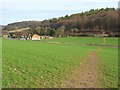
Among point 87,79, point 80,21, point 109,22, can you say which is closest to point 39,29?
point 80,21

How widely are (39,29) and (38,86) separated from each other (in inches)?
5908

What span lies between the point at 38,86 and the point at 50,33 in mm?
134018

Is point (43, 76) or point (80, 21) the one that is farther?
point (80, 21)

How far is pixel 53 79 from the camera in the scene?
12.1 m

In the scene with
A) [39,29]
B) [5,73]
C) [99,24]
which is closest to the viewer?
[5,73]

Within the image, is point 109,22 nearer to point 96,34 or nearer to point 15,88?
point 96,34

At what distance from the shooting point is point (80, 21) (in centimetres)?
13900

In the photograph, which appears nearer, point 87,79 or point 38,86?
point 38,86

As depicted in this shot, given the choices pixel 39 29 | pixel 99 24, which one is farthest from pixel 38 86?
pixel 39 29

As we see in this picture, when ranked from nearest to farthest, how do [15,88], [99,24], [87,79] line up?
[15,88] → [87,79] → [99,24]

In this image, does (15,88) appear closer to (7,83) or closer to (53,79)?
(7,83)

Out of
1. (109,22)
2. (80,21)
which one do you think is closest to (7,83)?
(109,22)

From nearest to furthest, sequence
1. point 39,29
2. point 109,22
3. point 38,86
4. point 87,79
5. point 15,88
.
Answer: point 15,88, point 38,86, point 87,79, point 109,22, point 39,29

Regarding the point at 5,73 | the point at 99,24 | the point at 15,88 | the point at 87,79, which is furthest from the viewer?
the point at 99,24
